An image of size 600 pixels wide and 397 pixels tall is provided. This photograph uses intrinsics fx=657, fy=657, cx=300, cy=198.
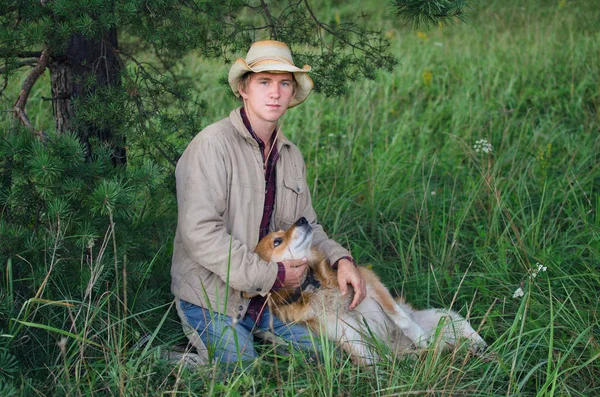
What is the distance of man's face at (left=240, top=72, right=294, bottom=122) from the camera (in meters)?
3.25

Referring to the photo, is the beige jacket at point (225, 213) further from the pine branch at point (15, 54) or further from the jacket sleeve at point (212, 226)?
the pine branch at point (15, 54)

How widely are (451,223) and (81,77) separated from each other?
2.69 m

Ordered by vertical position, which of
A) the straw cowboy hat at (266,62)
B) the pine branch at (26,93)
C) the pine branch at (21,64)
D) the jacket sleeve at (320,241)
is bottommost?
the jacket sleeve at (320,241)

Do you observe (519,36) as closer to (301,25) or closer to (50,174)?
(301,25)

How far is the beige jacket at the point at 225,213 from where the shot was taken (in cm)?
306

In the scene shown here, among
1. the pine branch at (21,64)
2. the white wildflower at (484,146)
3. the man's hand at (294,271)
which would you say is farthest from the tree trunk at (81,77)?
the white wildflower at (484,146)

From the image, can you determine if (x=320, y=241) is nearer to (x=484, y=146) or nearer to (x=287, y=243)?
(x=287, y=243)

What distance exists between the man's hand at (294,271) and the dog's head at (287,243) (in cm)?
4

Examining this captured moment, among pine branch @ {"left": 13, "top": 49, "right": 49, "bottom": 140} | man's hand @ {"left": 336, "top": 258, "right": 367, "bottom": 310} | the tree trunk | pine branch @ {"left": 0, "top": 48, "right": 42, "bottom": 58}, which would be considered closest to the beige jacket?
man's hand @ {"left": 336, "top": 258, "right": 367, "bottom": 310}

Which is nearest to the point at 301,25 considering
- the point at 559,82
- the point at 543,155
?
the point at 543,155

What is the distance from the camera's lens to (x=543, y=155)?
5375 millimetres

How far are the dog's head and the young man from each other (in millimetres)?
54

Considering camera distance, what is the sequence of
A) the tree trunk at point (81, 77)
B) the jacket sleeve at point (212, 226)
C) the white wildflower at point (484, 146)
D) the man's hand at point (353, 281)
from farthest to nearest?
the white wildflower at point (484, 146), the tree trunk at point (81, 77), the man's hand at point (353, 281), the jacket sleeve at point (212, 226)

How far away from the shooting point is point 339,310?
11.0ft
